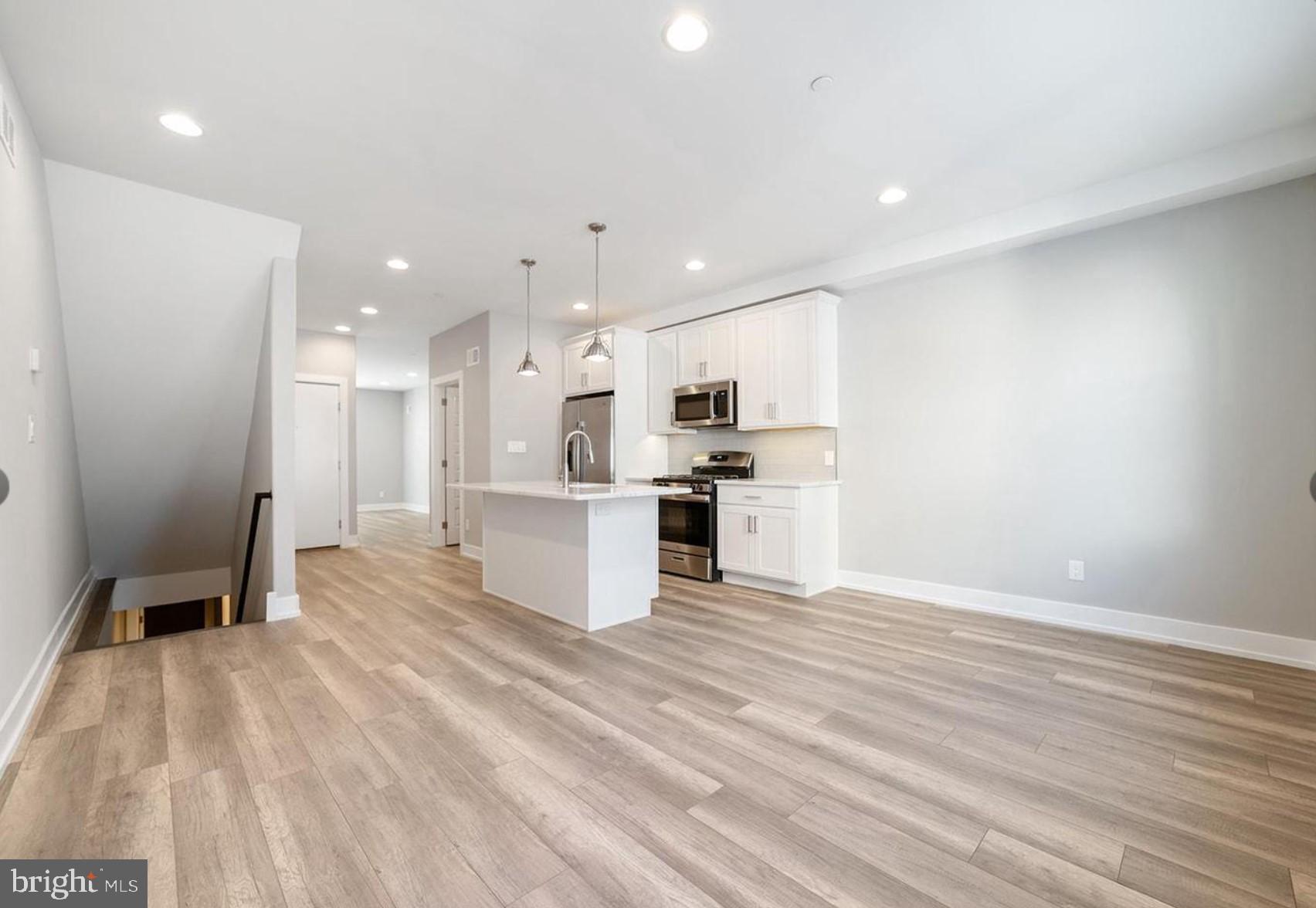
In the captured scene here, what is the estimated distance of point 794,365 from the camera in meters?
4.73

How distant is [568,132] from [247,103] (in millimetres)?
1442

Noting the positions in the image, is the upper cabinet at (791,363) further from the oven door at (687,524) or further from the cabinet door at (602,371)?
the cabinet door at (602,371)

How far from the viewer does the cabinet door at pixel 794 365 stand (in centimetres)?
463

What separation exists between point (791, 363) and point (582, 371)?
8.07ft

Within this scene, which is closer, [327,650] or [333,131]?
[333,131]

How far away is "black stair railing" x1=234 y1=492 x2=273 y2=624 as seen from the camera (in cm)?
411

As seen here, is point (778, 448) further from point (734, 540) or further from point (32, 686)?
point (32, 686)

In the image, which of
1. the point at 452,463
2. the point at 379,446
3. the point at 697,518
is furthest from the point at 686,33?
the point at 379,446

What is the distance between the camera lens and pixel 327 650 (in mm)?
3168

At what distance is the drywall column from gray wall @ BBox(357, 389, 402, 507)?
8361 millimetres

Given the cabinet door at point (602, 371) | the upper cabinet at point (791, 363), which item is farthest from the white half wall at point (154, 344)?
the upper cabinet at point (791, 363)

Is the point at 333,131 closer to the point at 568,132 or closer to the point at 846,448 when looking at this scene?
the point at 568,132

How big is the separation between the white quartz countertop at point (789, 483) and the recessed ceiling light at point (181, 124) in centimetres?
Result: 405

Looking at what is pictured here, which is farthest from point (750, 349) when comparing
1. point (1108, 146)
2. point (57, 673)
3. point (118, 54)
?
point (57, 673)
